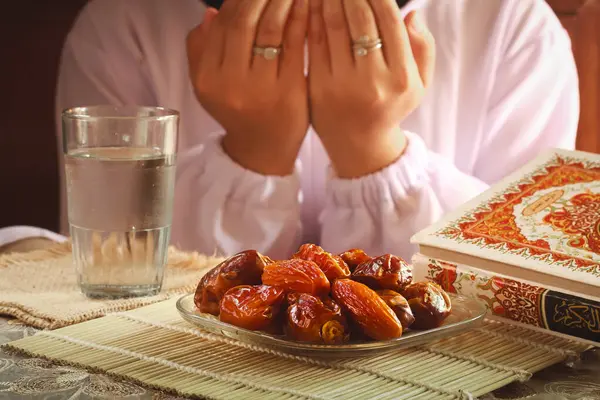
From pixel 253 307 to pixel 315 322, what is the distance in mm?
35

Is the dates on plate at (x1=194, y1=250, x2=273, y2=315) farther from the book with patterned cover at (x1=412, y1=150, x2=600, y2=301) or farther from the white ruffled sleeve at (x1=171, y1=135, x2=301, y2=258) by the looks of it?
the white ruffled sleeve at (x1=171, y1=135, x2=301, y2=258)

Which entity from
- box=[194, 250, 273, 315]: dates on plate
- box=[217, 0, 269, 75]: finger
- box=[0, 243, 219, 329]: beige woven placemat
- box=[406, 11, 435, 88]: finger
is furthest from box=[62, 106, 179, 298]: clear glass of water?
box=[406, 11, 435, 88]: finger

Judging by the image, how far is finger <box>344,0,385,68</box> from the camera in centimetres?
80

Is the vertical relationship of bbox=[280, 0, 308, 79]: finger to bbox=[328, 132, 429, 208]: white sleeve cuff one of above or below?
above

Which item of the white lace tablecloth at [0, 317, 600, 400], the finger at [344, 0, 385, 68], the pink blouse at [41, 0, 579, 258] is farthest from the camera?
the pink blouse at [41, 0, 579, 258]

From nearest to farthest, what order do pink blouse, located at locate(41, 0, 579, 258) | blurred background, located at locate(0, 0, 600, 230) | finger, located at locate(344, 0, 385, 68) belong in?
1. finger, located at locate(344, 0, 385, 68)
2. pink blouse, located at locate(41, 0, 579, 258)
3. blurred background, located at locate(0, 0, 600, 230)

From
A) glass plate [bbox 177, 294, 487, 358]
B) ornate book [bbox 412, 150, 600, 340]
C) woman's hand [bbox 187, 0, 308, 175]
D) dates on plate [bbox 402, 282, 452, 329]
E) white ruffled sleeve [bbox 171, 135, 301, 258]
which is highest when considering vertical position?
woman's hand [bbox 187, 0, 308, 175]

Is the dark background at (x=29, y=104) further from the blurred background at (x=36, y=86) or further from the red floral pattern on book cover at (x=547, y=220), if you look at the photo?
the red floral pattern on book cover at (x=547, y=220)

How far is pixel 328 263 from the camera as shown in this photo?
46 centimetres

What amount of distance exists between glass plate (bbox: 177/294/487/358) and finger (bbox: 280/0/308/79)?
1.37 feet

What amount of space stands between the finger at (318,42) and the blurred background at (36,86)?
1.59ft

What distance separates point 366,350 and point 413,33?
0.53 m

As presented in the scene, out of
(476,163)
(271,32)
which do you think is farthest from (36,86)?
(476,163)

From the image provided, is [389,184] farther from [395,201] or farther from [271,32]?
[271,32]
